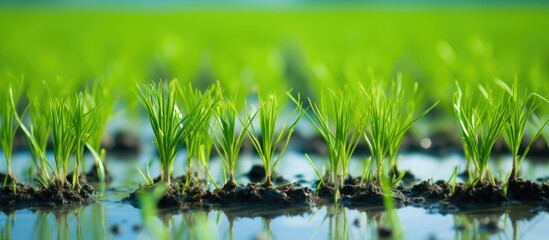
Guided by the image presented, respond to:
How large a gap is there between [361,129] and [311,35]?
8.66m

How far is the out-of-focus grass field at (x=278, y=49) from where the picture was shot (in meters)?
5.41

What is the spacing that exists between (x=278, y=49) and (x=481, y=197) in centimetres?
658

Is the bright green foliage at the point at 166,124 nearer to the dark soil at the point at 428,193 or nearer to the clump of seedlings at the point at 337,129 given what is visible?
the clump of seedlings at the point at 337,129

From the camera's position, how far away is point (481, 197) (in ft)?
10.4

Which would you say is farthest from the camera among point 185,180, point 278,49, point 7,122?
point 278,49

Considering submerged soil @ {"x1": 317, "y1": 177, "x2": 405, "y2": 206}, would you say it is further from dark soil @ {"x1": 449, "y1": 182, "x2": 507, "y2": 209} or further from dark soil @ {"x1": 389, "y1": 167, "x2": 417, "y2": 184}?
dark soil @ {"x1": 389, "y1": 167, "x2": 417, "y2": 184}

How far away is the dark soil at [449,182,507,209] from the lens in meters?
3.16

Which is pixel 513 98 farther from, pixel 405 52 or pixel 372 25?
pixel 372 25

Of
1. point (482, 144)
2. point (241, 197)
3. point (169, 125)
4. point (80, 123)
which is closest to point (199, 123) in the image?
point (169, 125)

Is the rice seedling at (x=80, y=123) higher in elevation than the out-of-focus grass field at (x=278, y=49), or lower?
lower

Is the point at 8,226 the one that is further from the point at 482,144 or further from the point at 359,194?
the point at 482,144

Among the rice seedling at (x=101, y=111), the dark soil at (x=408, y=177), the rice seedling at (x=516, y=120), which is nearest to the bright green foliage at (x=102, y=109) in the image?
the rice seedling at (x=101, y=111)

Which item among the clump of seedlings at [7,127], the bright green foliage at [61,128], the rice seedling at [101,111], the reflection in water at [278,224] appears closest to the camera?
the reflection in water at [278,224]

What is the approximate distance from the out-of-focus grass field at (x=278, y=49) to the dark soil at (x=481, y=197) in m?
0.97
